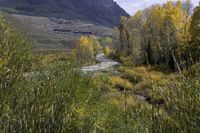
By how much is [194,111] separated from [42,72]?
20.1 feet

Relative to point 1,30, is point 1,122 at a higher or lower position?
lower

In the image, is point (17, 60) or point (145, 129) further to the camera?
point (17, 60)

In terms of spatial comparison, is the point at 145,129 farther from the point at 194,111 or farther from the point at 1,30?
the point at 1,30

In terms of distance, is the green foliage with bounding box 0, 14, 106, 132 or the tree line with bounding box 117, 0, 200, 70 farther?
the tree line with bounding box 117, 0, 200, 70

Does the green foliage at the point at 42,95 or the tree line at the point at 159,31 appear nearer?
the green foliage at the point at 42,95

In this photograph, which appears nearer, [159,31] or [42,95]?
[42,95]

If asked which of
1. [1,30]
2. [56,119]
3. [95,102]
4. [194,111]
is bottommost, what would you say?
[95,102]

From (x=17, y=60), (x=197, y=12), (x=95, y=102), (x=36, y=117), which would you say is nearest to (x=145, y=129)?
(x=36, y=117)

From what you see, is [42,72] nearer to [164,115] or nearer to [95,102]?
[95,102]

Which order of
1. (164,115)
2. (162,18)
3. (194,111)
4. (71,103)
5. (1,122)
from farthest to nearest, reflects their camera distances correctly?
(162,18) < (71,103) < (1,122) < (164,115) < (194,111)

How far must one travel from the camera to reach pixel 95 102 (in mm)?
14102

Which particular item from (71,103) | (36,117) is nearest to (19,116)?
(36,117)

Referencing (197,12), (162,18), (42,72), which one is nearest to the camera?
(42,72)

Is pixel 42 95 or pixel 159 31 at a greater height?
pixel 42 95
